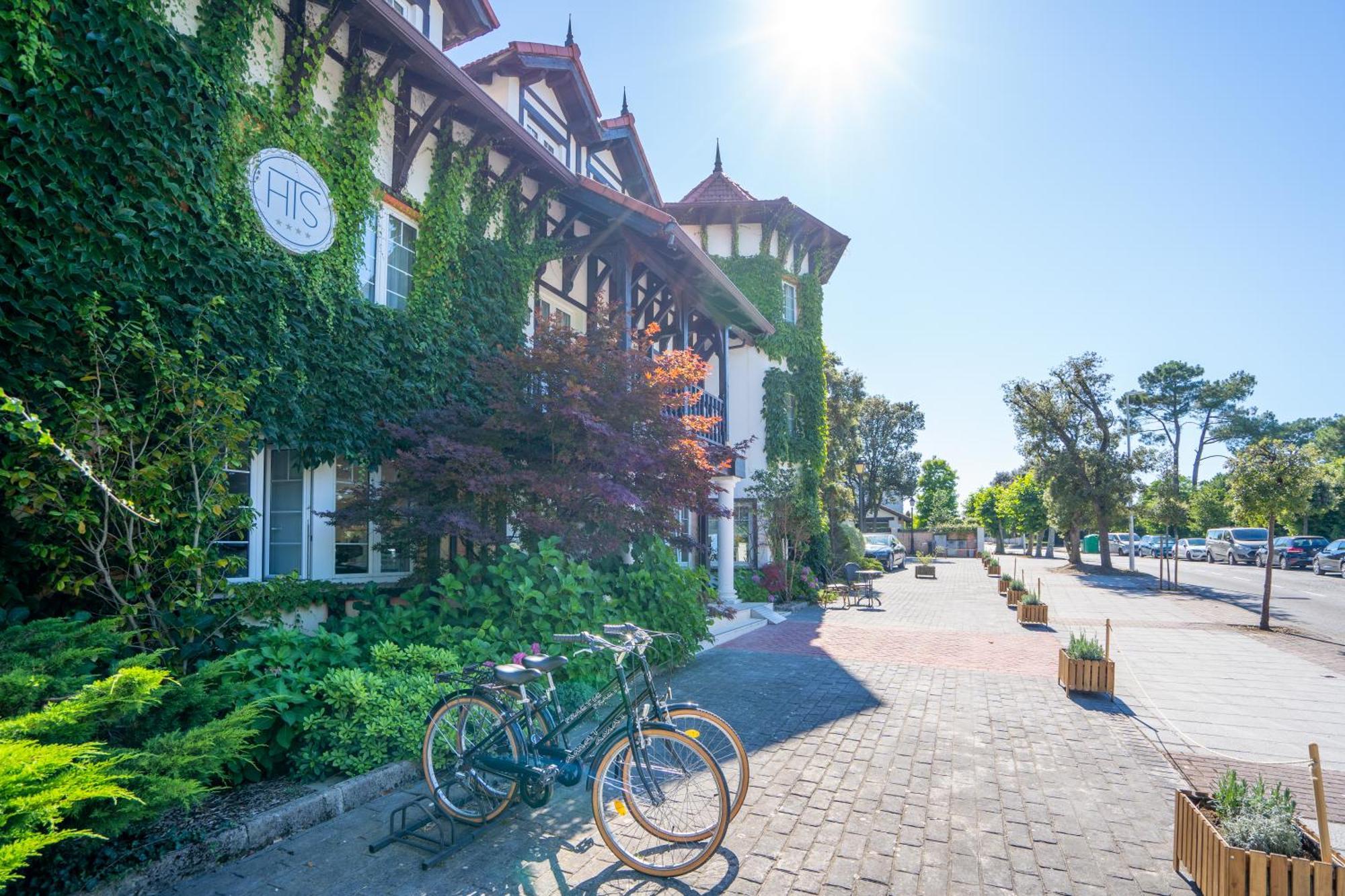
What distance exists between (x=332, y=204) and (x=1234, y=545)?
4155 centimetres

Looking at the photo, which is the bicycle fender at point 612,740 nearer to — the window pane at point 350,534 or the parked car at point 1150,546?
the window pane at point 350,534

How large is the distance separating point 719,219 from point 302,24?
15042mm

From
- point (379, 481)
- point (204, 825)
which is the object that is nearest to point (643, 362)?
point (379, 481)

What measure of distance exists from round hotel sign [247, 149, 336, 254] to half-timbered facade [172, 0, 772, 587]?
2.15 ft

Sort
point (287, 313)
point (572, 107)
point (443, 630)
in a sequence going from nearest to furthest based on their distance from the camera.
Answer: point (443, 630) < point (287, 313) < point (572, 107)

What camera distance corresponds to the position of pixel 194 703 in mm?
3930

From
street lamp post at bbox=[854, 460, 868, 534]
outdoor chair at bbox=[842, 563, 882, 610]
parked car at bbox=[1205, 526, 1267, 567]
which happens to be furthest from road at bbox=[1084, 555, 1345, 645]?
street lamp post at bbox=[854, 460, 868, 534]

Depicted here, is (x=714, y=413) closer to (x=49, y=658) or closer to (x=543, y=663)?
(x=543, y=663)

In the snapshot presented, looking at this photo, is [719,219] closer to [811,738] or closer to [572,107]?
[572,107]

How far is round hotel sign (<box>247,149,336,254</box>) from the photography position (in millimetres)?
6691

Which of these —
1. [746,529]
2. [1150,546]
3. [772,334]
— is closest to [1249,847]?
[746,529]

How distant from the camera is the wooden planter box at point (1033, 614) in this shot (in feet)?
Result: 43.4

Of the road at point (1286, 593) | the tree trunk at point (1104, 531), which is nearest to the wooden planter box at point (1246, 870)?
the road at point (1286, 593)

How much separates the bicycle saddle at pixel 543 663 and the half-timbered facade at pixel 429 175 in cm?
371
